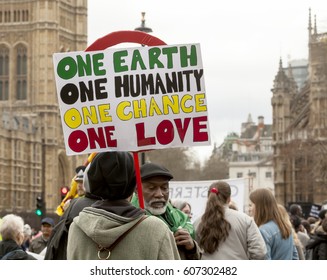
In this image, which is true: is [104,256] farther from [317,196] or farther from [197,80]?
[317,196]

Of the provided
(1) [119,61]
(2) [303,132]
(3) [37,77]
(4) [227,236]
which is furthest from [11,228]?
(3) [37,77]

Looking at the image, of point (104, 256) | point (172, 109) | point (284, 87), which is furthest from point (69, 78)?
point (284, 87)

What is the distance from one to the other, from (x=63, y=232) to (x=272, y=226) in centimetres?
255

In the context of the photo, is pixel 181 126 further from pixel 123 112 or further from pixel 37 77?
pixel 37 77

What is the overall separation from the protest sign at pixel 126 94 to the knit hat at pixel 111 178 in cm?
87

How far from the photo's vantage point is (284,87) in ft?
236

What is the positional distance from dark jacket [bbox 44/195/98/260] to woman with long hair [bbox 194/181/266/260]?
1393 mm

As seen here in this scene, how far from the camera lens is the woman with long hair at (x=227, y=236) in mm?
7820

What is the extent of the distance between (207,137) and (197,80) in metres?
0.34

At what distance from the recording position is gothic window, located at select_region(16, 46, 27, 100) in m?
94.3

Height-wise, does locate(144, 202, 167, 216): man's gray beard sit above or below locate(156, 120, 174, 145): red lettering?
below

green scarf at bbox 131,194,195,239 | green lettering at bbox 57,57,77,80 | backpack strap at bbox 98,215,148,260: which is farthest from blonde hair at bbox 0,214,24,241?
backpack strap at bbox 98,215,148,260

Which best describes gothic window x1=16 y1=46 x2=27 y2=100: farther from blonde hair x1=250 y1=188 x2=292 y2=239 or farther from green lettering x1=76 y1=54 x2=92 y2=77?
green lettering x1=76 y1=54 x2=92 y2=77

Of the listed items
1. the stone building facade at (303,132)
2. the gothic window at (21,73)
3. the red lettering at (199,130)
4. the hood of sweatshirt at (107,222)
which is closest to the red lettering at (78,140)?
the red lettering at (199,130)
